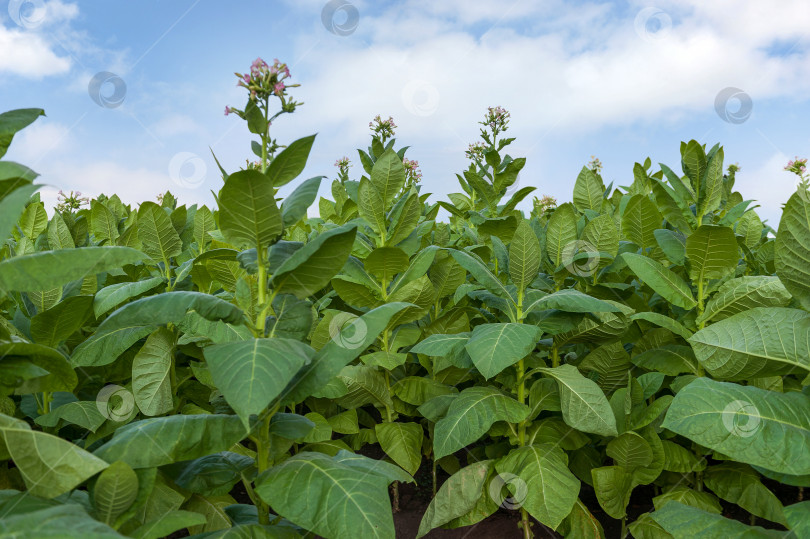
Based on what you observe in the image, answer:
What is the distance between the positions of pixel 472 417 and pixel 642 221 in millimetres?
1783

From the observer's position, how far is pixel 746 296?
2.46 metres

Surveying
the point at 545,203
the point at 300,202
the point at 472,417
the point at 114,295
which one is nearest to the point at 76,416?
the point at 114,295

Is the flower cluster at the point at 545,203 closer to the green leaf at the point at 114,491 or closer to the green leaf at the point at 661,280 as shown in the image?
the green leaf at the point at 661,280

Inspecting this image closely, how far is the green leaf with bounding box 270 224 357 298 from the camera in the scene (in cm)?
160

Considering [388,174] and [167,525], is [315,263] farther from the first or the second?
[388,174]

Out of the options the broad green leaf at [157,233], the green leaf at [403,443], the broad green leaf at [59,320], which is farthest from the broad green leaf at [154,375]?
the green leaf at [403,443]

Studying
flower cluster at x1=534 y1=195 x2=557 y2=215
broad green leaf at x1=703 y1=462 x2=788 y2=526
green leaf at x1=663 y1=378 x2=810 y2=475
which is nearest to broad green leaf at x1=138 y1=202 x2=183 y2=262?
green leaf at x1=663 y1=378 x2=810 y2=475

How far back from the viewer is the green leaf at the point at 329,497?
1563 mm

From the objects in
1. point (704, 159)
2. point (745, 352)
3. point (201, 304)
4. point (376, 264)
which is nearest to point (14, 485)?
point (201, 304)

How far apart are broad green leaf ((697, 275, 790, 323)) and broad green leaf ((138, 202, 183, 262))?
2.81 meters

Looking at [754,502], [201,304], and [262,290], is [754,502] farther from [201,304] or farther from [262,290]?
[201,304]

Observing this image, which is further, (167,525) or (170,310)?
(170,310)

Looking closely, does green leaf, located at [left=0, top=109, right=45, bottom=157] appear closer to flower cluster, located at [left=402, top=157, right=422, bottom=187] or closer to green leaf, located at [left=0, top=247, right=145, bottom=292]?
green leaf, located at [left=0, top=247, right=145, bottom=292]

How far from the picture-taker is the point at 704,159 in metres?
2.78
